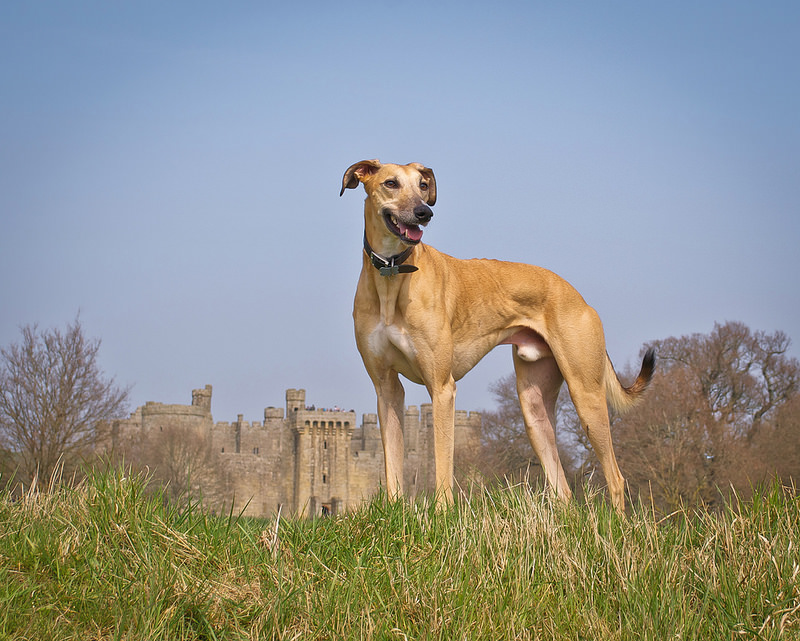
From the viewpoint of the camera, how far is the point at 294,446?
61.7 metres

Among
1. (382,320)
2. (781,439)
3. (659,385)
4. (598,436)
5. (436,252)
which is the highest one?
(659,385)

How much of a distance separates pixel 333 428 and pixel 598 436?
183 feet

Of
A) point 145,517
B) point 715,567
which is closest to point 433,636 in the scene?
point 715,567

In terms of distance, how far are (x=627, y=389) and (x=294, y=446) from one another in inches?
2243

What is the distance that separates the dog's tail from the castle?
2018 inches

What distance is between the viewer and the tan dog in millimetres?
4969

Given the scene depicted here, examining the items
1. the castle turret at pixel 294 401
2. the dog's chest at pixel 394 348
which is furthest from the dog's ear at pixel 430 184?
the castle turret at pixel 294 401

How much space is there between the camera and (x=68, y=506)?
419cm

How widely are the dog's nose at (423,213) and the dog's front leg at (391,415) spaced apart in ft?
3.48

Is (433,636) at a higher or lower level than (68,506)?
lower

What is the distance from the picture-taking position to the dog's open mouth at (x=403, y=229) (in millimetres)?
4742

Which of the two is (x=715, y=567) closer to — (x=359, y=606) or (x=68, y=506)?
(x=359, y=606)

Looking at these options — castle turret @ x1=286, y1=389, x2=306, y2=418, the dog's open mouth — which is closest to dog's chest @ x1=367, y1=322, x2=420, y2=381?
the dog's open mouth

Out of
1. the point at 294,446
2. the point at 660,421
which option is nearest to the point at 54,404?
the point at 660,421
